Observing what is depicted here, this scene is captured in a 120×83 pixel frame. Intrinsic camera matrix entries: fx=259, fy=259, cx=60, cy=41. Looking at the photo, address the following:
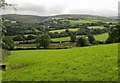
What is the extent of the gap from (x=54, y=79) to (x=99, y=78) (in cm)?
457

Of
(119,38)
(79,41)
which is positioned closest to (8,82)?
(119,38)

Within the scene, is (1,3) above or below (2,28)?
above

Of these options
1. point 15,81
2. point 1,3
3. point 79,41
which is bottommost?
point 79,41

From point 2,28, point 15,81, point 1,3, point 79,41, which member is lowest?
point 79,41

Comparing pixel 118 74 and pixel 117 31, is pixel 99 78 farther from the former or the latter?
pixel 117 31

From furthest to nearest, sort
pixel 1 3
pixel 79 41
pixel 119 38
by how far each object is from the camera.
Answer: pixel 79 41
pixel 119 38
pixel 1 3

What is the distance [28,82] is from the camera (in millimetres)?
25438

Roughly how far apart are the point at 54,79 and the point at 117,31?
2831 inches

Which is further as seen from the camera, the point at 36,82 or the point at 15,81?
the point at 15,81

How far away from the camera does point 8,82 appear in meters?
26.4

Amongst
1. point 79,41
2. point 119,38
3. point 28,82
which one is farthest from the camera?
point 79,41

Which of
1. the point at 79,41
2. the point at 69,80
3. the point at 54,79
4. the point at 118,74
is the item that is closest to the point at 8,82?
the point at 54,79

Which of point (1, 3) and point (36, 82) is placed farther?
point (36, 82)

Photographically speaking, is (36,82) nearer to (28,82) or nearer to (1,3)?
(28,82)
